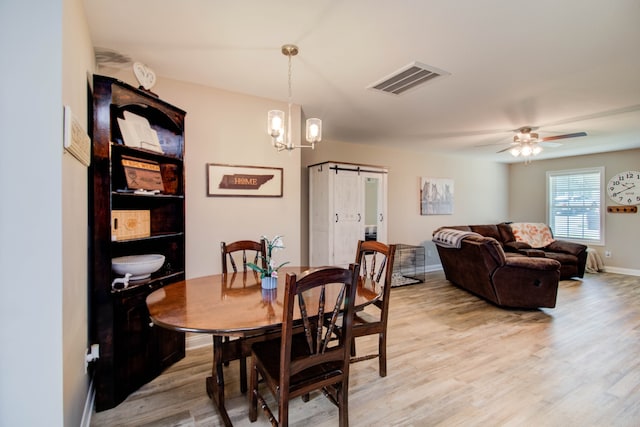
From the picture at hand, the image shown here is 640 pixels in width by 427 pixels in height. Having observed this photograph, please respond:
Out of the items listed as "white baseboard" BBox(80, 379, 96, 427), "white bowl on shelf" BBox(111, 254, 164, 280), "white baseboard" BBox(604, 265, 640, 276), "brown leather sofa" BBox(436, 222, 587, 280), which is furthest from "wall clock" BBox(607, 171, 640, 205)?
"white baseboard" BBox(80, 379, 96, 427)

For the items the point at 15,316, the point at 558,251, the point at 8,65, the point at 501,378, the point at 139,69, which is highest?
the point at 139,69

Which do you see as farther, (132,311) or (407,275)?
(407,275)

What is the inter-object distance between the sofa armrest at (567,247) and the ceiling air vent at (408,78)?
4.82 m

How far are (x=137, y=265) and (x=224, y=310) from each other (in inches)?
35.8

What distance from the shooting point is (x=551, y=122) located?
4.05 m

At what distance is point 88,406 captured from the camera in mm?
1846

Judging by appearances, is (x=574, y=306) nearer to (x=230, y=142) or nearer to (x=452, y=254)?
(x=452, y=254)

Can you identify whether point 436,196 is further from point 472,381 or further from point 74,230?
point 74,230

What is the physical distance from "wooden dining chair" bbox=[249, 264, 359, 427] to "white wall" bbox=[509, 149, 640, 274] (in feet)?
23.0

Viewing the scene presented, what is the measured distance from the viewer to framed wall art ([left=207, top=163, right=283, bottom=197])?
2.95m

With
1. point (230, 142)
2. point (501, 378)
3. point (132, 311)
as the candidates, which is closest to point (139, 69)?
point (230, 142)

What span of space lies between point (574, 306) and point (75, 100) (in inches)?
216

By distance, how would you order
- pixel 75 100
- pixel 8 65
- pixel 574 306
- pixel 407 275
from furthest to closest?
pixel 407 275 → pixel 574 306 → pixel 75 100 → pixel 8 65

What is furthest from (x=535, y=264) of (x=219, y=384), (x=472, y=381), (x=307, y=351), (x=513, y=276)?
(x=219, y=384)
